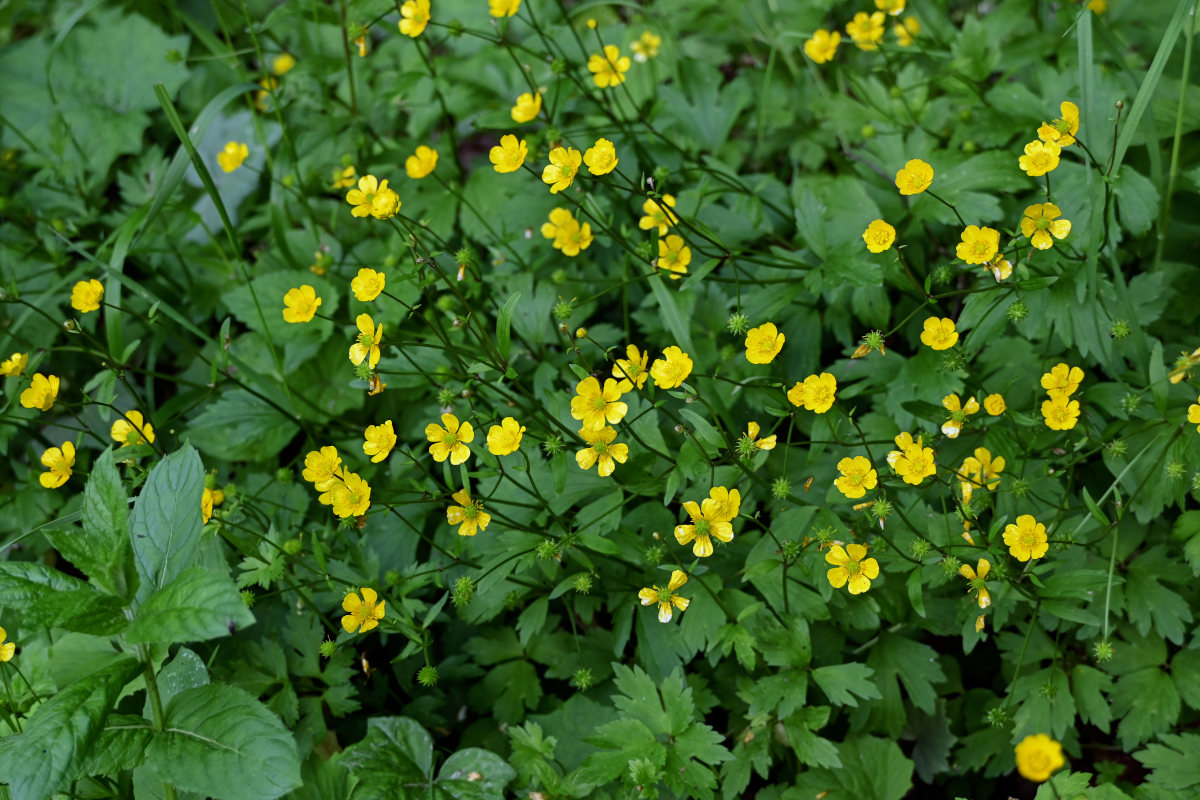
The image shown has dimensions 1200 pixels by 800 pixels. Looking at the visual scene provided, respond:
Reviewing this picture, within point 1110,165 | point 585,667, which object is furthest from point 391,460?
point 1110,165

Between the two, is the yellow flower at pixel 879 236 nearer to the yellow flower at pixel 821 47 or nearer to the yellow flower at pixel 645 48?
the yellow flower at pixel 821 47

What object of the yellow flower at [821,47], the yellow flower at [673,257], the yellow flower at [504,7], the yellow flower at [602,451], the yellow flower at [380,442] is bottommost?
the yellow flower at [602,451]

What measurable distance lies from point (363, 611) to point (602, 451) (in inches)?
28.4

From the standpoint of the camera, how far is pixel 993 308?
2389 mm

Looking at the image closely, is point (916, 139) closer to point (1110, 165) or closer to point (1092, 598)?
point (1110, 165)

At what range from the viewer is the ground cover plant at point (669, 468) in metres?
2.17

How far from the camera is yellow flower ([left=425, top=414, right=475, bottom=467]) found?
219cm

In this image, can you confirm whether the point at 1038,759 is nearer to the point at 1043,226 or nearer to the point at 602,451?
the point at 602,451

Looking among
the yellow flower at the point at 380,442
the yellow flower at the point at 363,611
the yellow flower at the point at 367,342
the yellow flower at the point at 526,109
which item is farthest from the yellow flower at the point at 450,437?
the yellow flower at the point at 526,109

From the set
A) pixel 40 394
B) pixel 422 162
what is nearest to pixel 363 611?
pixel 40 394

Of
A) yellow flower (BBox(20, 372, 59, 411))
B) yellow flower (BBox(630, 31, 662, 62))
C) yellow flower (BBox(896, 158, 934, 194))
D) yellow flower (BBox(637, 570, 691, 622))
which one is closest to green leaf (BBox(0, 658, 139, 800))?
yellow flower (BBox(20, 372, 59, 411))

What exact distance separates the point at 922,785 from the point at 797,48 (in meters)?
2.86

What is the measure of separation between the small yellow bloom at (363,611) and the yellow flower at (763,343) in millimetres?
1128

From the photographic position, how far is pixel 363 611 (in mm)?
2209
